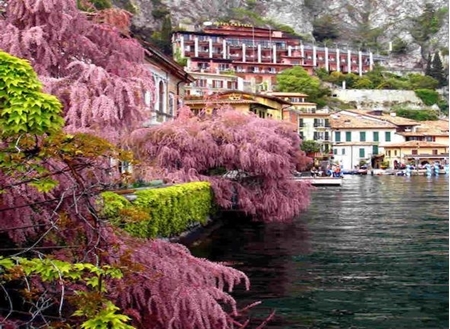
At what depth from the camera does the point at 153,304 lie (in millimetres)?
8398

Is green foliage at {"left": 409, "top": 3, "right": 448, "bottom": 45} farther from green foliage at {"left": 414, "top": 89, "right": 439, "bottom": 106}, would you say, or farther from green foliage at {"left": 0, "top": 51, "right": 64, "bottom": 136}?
green foliage at {"left": 0, "top": 51, "right": 64, "bottom": 136}

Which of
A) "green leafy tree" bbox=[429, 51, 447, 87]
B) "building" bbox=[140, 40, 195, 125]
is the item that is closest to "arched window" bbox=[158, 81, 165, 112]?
"building" bbox=[140, 40, 195, 125]

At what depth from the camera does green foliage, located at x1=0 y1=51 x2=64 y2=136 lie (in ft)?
18.8

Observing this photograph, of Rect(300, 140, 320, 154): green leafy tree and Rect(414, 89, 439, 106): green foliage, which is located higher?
Rect(414, 89, 439, 106): green foliage

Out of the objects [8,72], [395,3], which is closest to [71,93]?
[8,72]

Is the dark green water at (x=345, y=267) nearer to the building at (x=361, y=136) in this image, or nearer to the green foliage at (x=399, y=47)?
the building at (x=361, y=136)

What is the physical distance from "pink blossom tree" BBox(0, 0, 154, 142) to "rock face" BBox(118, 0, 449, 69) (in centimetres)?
13579

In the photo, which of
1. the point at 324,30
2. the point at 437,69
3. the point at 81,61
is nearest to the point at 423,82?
the point at 437,69

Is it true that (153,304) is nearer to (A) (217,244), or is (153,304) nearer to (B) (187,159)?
(A) (217,244)

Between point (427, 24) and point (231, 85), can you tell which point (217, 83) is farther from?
point (427, 24)

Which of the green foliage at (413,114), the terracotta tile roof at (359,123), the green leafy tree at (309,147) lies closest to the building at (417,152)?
the terracotta tile roof at (359,123)

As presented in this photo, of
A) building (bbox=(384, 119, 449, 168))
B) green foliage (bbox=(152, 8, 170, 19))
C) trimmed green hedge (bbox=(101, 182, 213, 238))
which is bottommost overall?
trimmed green hedge (bbox=(101, 182, 213, 238))

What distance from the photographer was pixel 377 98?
470 ft

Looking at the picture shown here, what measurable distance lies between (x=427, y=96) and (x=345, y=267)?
136 metres
